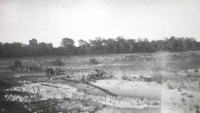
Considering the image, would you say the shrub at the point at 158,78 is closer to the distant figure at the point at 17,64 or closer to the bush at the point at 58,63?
the bush at the point at 58,63

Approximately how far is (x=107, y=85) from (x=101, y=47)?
120cm

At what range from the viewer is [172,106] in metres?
4.96

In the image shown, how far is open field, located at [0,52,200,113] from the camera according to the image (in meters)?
4.86

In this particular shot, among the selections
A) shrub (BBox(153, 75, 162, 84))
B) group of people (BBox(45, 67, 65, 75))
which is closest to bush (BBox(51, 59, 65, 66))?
group of people (BBox(45, 67, 65, 75))

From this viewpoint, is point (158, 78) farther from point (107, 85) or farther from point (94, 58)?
point (94, 58)

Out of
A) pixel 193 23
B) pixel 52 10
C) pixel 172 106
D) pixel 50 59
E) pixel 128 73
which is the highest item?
pixel 52 10

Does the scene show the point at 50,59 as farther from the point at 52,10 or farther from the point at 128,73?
the point at 128,73

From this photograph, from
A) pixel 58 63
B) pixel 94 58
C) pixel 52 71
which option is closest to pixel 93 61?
pixel 94 58

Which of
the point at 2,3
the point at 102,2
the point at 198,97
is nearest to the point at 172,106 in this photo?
the point at 198,97

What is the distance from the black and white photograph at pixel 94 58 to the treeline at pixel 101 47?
0.10 ft

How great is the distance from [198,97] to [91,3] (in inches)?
138

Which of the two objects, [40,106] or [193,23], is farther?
[193,23]

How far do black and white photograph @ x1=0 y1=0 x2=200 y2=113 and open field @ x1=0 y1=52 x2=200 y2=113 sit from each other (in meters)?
0.02

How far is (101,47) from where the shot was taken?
6434 millimetres
